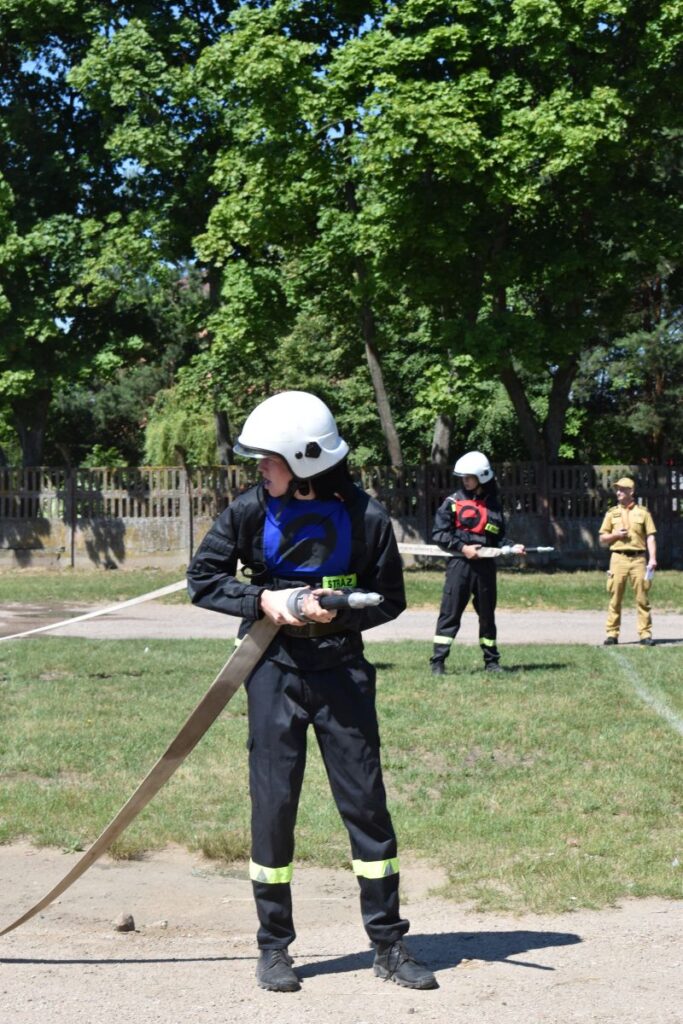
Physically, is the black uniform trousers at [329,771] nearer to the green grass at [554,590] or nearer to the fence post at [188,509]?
the green grass at [554,590]

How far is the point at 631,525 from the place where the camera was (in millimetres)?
15516

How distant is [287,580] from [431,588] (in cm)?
1735

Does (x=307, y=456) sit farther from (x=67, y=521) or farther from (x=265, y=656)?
(x=67, y=521)

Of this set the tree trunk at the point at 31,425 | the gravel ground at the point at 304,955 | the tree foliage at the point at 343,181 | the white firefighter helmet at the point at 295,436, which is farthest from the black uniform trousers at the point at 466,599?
the tree trunk at the point at 31,425

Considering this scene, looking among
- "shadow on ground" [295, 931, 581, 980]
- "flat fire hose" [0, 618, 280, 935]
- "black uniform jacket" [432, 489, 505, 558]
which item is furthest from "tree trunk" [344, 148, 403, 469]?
"flat fire hose" [0, 618, 280, 935]

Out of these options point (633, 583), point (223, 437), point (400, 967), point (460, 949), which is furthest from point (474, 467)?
point (223, 437)

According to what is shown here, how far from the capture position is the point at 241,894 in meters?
6.94

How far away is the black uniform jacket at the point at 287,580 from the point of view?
5387 millimetres

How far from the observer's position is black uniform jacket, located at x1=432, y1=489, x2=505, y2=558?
41.9 ft

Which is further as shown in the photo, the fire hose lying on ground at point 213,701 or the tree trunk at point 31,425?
the tree trunk at point 31,425

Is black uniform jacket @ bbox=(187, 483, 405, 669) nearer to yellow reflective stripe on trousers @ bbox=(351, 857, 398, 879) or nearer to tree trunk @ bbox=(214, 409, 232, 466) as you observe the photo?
yellow reflective stripe on trousers @ bbox=(351, 857, 398, 879)

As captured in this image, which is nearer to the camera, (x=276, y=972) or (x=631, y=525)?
(x=276, y=972)

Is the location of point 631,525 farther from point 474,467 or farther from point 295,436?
point 295,436

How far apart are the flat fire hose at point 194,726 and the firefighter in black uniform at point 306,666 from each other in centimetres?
6
